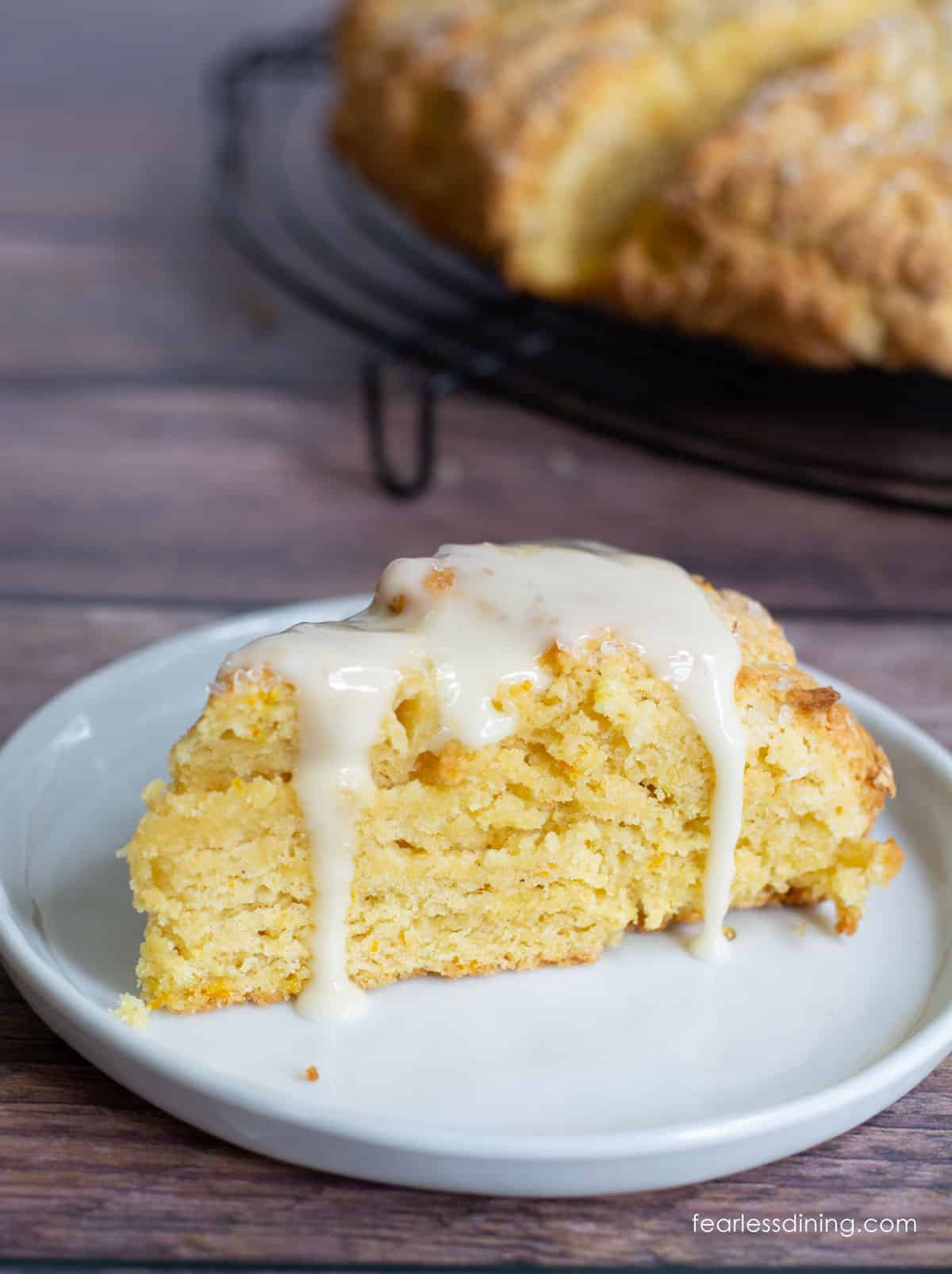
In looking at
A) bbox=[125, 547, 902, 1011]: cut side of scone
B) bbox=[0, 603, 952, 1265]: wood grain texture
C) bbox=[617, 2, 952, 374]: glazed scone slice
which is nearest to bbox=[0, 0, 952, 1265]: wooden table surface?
bbox=[0, 603, 952, 1265]: wood grain texture

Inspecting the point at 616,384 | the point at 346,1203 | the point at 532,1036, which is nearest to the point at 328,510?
the point at 616,384

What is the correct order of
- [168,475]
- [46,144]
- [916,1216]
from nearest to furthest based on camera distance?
[916,1216]
[168,475]
[46,144]

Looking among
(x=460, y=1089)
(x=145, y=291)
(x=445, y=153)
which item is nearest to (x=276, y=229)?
(x=145, y=291)

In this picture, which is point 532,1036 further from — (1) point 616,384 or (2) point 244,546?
(1) point 616,384

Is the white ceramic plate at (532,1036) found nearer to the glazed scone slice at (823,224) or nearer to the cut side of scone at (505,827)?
the cut side of scone at (505,827)

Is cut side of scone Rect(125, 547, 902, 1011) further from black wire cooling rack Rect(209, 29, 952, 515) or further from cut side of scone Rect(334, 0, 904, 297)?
cut side of scone Rect(334, 0, 904, 297)

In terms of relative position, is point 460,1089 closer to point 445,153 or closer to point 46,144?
point 445,153
